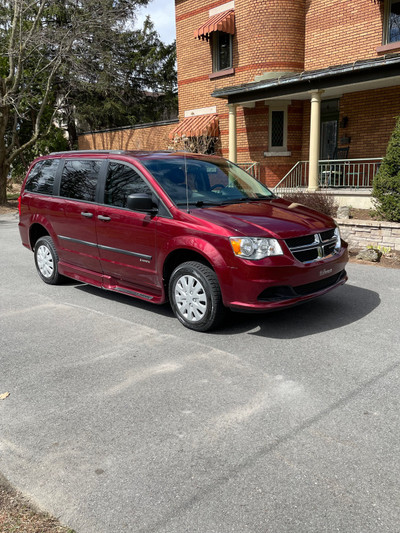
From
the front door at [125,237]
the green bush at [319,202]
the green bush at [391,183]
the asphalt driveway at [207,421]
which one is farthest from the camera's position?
the green bush at [319,202]

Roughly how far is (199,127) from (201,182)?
45.6ft

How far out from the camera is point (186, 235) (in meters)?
5.00

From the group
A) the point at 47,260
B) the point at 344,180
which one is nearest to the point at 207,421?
the point at 47,260

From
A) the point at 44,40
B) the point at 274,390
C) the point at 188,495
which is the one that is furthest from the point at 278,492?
the point at 44,40

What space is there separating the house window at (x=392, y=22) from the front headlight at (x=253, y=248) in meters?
13.2

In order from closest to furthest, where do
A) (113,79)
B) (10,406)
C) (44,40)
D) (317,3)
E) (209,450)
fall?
(209,450) → (10,406) → (317,3) → (44,40) → (113,79)

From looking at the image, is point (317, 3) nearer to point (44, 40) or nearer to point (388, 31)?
point (388, 31)

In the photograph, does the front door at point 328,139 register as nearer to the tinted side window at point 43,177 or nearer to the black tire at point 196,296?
the tinted side window at point 43,177

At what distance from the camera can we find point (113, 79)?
90.5 feet

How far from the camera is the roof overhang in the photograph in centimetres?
1238

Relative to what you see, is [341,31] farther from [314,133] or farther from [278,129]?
[314,133]

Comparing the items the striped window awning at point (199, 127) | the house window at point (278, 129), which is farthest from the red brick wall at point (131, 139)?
the house window at point (278, 129)

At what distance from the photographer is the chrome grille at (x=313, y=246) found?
4848 millimetres

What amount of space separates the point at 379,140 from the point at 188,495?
15.1 meters
